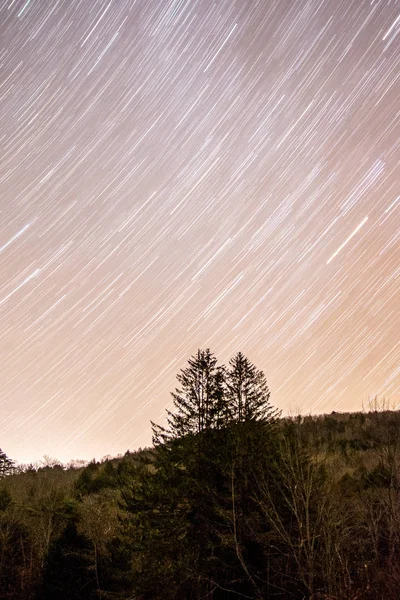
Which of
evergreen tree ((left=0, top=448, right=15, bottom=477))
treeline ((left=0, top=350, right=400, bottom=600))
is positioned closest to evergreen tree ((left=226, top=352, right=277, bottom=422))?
treeline ((left=0, top=350, right=400, bottom=600))

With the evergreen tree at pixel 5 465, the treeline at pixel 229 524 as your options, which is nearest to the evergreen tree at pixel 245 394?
the treeline at pixel 229 524

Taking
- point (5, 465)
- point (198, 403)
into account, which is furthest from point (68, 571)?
point (5, 465)

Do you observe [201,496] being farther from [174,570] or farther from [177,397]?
[177,397]

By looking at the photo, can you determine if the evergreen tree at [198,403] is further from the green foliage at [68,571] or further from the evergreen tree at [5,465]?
the evergreen tree at [5,465]

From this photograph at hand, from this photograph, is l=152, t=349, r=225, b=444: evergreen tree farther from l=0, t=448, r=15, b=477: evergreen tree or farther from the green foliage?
l=0, t=448, r=15, b=477: evergreen tree

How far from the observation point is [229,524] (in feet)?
73.2

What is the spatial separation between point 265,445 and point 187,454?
3822 millimetres

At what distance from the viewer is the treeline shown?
19.5m

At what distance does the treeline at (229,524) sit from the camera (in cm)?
1947

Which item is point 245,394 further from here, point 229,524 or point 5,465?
point 5,465

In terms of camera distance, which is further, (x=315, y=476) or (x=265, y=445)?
(x=265, y=445)

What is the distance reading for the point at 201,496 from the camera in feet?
78.9

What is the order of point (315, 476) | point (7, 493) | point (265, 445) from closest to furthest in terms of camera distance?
point (315, 476)
point (265, 445)
point (7, 493)

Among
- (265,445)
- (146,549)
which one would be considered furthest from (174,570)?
(265,445)
